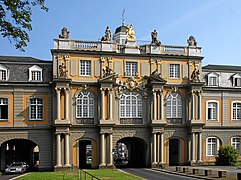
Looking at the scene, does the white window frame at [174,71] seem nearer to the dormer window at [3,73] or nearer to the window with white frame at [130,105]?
the window with white frame at [130,105]

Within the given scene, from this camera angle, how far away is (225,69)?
51.3m

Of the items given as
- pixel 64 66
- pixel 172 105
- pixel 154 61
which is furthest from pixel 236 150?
pixel 64 66

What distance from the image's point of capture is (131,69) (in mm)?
45875

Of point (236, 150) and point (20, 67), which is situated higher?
point (20, 67)

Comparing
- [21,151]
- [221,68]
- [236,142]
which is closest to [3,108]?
[21,151]

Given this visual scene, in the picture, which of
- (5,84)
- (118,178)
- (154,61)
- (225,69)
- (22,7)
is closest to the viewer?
(22,7)

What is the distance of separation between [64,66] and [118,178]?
Result: 1614 centimetres

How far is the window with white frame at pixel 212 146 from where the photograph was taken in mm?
48656

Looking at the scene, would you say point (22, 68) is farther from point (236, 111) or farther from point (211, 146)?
point (236, 111)

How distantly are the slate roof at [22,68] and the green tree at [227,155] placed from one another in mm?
21513

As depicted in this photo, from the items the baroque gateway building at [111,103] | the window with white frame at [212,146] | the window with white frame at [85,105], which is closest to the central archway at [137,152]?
the baroque gateway building at [111,103]

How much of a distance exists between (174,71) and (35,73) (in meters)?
16.2

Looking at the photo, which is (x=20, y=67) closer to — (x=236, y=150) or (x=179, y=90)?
(x=179, y=90)

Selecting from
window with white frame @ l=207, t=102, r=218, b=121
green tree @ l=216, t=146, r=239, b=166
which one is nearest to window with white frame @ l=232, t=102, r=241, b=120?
window with white frame @ l=207, t=102, r=218, b=121
